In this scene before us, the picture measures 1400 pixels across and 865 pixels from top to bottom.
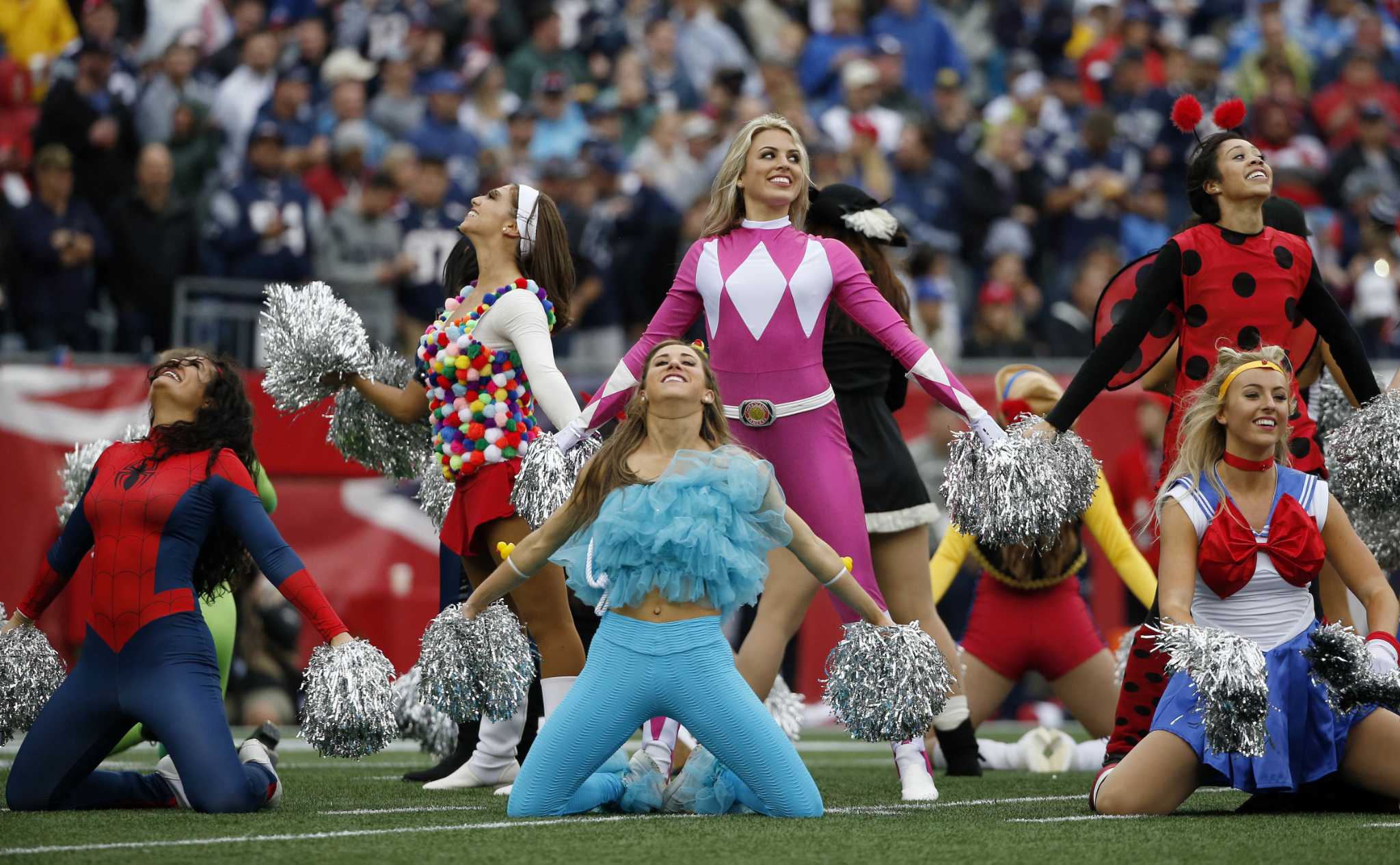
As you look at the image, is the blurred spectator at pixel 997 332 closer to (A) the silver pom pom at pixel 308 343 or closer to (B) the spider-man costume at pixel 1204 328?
(B) the spider-man costume at pixel 1204 328

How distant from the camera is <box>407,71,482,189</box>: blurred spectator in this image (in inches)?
488

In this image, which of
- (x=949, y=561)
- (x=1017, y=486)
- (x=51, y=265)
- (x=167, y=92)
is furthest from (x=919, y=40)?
(x=1017, y=486)

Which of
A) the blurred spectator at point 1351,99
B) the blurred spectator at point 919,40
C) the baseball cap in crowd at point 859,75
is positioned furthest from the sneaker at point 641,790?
the blurred spectator at point 1351,99

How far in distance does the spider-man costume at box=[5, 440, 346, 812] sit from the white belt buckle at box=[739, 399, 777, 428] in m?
1.33

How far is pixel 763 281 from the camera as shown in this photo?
5543mm

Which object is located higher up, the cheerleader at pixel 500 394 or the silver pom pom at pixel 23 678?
the cheerleader at pixel 500 394

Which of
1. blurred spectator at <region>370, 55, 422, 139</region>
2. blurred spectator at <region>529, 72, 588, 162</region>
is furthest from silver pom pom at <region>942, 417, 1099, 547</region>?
blurred spectator at <region>370, 55, 422, 139</region>

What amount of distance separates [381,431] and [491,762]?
4.17ft

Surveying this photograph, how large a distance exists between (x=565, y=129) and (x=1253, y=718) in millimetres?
9221

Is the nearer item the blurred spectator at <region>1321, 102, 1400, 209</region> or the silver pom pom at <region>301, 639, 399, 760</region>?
the silver pom pom at <region>301, 639, 399, 760</region>

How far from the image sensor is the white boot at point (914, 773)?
5695 mm

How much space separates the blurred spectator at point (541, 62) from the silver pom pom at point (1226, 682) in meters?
9.58

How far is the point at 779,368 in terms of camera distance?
5.57 metres

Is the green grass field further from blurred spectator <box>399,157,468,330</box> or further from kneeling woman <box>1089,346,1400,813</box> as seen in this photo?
blurred spectator <box>399,157,468,330</box>
